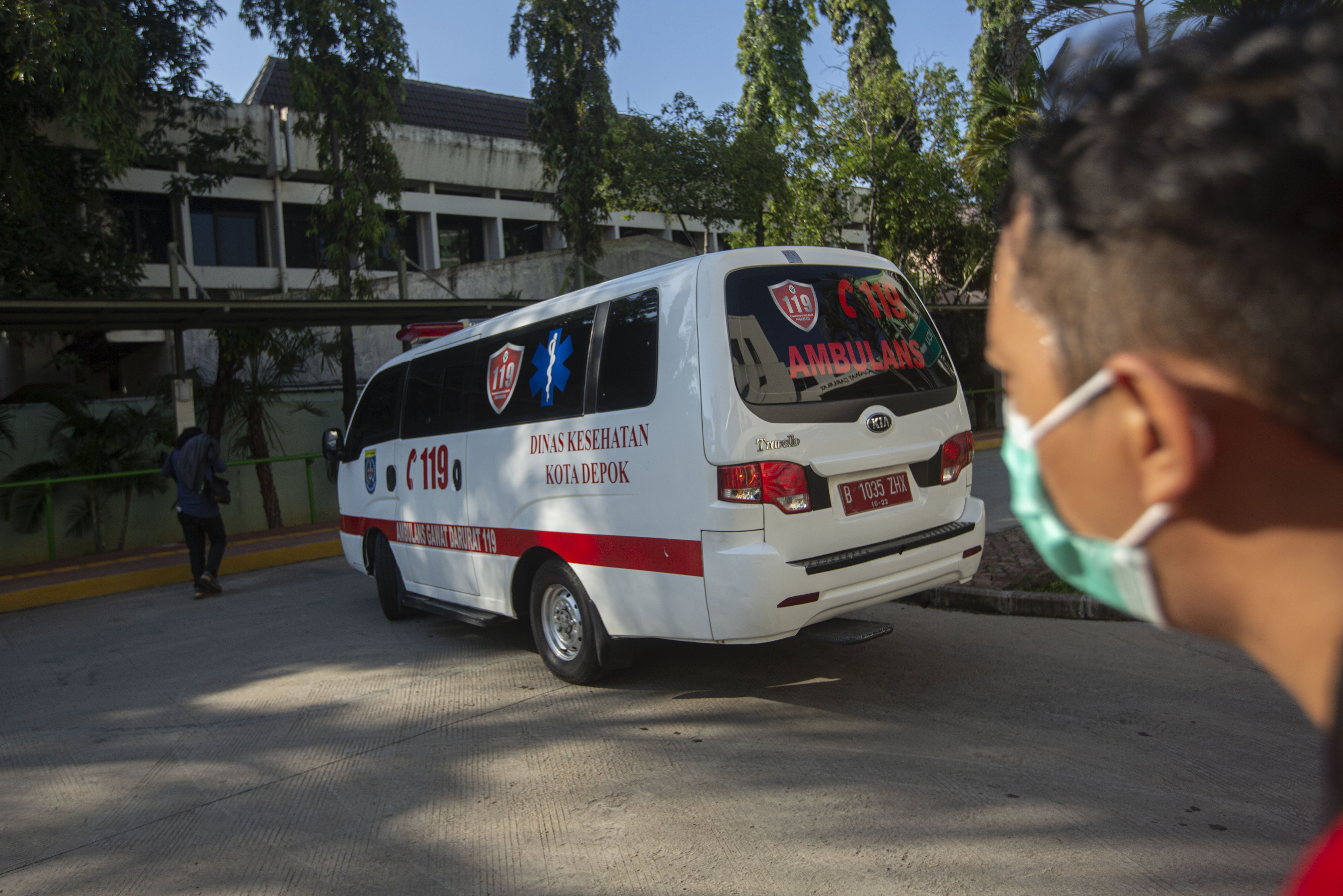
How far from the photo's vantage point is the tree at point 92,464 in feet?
42.7

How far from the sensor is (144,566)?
460 inches

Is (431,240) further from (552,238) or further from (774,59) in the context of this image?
(774,59)

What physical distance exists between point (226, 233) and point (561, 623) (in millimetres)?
23731

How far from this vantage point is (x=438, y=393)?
6.94 m

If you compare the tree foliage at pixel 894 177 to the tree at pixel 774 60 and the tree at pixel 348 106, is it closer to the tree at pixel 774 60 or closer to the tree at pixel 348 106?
the tree at pixel 774 60

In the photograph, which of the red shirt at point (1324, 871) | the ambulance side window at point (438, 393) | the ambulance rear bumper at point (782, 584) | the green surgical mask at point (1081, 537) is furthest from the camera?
the ambulance side window at point (438, 393)

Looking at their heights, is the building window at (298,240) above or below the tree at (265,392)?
above

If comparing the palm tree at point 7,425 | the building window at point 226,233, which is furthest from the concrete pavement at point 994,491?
the building window at point 226,233

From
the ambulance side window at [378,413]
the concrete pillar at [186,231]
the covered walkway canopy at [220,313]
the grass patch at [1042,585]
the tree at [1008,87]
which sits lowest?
the grass patch at [1042,585]

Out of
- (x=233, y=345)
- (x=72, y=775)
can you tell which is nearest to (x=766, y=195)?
(x=233, y=345)

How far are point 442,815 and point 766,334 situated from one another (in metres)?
2.62

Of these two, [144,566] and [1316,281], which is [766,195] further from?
[1316,281]

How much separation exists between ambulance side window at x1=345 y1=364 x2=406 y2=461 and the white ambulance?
1.70 m

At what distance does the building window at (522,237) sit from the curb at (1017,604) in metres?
25.4
